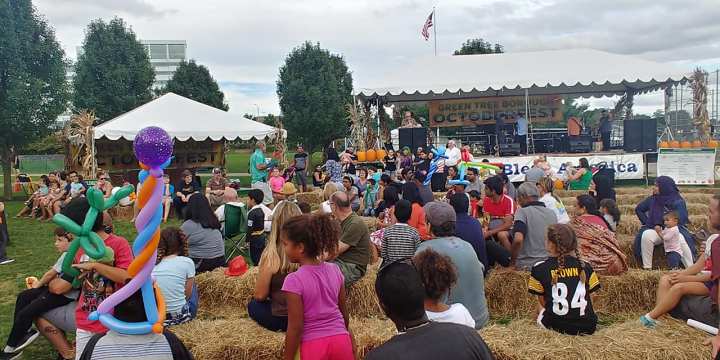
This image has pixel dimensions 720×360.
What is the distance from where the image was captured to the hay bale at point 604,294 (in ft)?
18.2

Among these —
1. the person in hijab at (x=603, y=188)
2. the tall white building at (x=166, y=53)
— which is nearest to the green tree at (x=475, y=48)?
the person in hijab at (x=603, y=188)

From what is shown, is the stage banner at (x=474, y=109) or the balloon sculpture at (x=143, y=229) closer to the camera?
the balloon sculpture at (x=143, y=229)

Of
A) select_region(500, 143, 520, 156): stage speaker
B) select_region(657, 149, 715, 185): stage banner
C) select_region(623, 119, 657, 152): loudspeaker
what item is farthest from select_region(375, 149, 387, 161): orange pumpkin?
select_region(657, 149, 715, 185): stage banner

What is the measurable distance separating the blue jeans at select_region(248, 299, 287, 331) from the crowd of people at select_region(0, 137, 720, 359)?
0.05 feet

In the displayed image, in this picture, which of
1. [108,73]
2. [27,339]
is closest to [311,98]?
[108,73]

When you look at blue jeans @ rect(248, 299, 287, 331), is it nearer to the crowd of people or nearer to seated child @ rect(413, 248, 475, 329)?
the crowd of people

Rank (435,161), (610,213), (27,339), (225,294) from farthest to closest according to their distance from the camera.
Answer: (435,161) < (610,213) < (225,294) < (27,339)

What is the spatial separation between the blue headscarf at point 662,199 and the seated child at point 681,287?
2.19 m

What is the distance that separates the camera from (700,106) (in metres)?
17.5

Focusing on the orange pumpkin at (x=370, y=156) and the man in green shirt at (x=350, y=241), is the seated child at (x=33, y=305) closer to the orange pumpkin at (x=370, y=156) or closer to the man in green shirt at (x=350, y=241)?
the man in green shirt at (x=350, y=241)

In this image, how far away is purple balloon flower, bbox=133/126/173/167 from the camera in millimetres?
2350

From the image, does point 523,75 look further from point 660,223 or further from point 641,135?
point 660,223

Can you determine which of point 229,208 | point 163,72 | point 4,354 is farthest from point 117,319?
point 163,72

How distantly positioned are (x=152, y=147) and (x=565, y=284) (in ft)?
9.80
